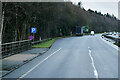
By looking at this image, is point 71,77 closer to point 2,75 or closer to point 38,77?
point 38,77

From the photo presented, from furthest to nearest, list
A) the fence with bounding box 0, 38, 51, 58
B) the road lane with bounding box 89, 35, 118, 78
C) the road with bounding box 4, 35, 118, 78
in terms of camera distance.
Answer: the fence with bounding box 0, 38, 51, 58 → the road lane with bounding box 89, 35, 118, 78 → the road with bounding box 4, 35, 118, 78

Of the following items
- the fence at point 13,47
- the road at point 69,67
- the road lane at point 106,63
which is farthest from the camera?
the fence at point 13,47

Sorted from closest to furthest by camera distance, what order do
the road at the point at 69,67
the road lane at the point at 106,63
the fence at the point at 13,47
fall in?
the road at the point at 69,67
the road lane at the point at 106,63
the fence at the point at 13,47

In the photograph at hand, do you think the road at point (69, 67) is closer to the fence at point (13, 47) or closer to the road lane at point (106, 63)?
the road lane at point (106, 63)

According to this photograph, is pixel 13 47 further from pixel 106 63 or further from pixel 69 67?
pixel 106 63

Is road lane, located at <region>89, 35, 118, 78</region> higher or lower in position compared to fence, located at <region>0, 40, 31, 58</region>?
lower

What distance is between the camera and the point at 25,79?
416 inches

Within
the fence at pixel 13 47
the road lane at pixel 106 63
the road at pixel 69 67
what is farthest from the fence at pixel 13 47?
the road lane at pixel 106 63

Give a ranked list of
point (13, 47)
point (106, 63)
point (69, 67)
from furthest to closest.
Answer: point (13, 47) < point (106, 63) < point (69, 67)

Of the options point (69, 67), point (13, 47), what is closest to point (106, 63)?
point (69, 67)

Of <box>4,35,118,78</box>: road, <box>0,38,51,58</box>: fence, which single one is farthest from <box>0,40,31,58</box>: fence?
<box>4,35,118,78</box>: road

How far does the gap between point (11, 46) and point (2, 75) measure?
10.2 metres

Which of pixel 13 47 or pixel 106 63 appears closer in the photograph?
pixel 106 63

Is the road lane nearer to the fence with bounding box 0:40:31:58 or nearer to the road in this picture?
the road
